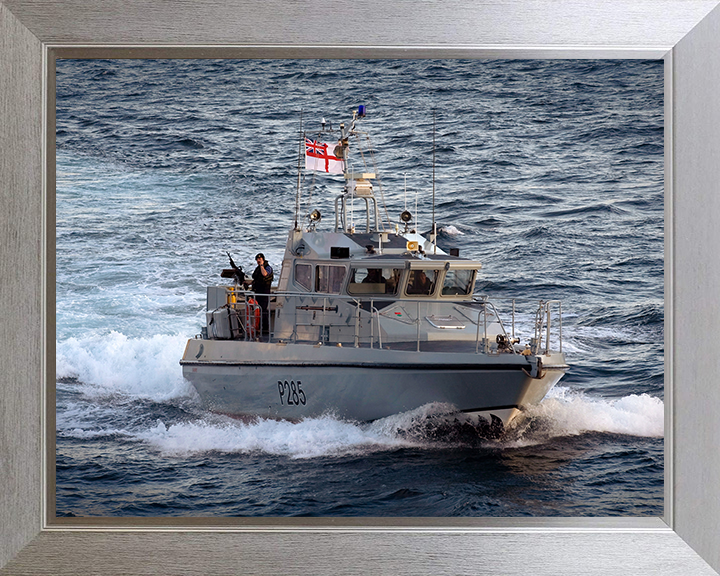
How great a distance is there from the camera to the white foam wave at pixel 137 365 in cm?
680

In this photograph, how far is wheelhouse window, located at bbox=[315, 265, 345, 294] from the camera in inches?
305

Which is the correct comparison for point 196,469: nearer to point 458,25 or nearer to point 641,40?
point 458,25

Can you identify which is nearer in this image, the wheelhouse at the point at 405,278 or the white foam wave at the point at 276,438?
the white foam wave at the point at 276,438

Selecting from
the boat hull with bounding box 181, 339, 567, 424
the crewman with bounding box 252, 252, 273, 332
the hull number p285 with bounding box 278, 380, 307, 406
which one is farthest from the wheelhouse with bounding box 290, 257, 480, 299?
the hull number p285 with bounding box 278, 380, 307, 406

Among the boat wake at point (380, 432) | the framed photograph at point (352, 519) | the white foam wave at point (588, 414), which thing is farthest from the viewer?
the boat wake at point (380, 432)

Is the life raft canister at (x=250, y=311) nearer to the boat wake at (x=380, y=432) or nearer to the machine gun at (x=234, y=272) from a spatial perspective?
the machine gun at (x=234, y=272)

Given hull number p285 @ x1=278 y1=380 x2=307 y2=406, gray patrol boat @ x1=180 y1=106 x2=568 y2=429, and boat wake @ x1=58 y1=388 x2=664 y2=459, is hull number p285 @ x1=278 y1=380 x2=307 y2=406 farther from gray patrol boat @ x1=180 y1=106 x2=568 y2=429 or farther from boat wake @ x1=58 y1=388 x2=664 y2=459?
boat wake @ x1=58 y1=388 x2=664 y2=459

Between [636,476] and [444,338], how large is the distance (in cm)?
272

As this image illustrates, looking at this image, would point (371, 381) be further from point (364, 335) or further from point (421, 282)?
point (421, 282)

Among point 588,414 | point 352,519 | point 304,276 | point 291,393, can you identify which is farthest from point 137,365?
point 352,519

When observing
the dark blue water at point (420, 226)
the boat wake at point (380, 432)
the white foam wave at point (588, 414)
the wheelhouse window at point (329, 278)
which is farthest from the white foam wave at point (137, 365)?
the white foam wave at point (588, 414)

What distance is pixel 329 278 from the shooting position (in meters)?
7.87

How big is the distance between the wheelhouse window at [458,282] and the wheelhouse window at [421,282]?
119 mm

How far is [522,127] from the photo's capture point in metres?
5.89
